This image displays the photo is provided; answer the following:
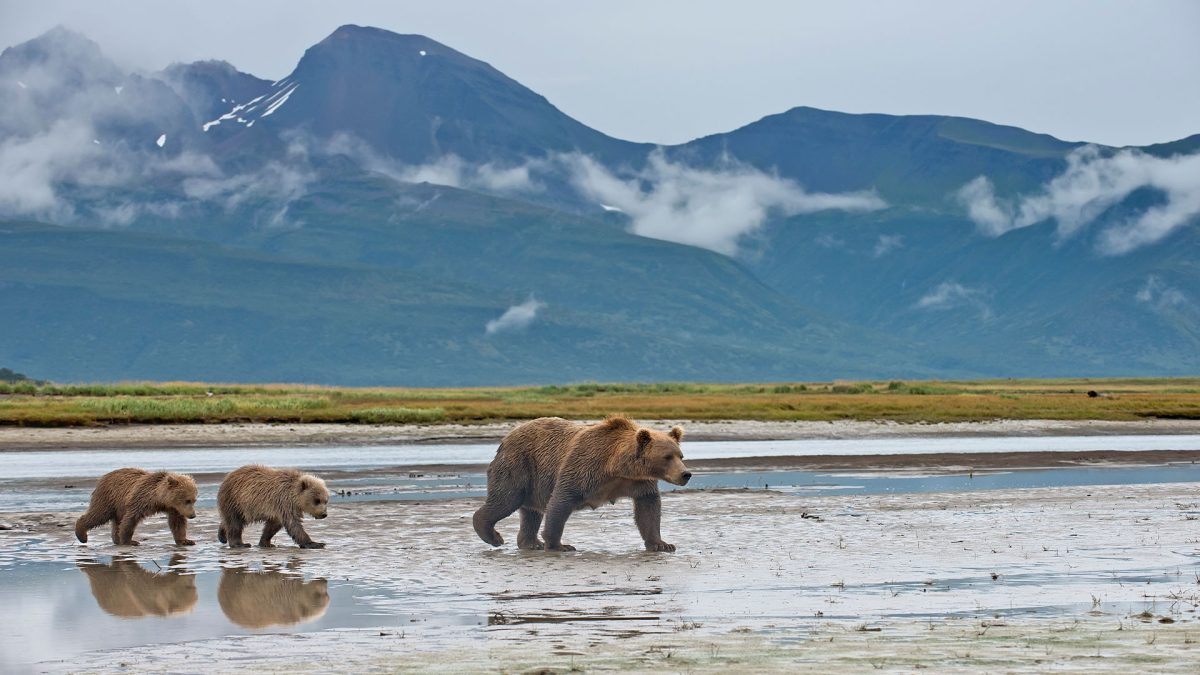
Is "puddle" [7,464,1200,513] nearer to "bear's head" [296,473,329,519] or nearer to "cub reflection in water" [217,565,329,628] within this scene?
"bear's head" [296,473,329,519]

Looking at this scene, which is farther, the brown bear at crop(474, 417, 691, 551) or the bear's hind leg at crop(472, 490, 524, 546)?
the bear's hind leg at crop(472, 490, 524, 546)

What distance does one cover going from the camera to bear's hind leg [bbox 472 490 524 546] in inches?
760

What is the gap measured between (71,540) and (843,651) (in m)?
12.2

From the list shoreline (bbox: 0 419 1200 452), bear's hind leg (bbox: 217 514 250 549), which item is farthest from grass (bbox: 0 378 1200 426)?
bear's hind leg (bbox: 217 514 250 549)

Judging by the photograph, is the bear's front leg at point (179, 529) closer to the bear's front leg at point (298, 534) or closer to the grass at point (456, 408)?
the bear's front leg at point (298, 534)

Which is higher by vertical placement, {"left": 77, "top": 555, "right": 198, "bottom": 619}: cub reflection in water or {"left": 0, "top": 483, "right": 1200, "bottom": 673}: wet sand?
{"left": 0, "top": 483, "right": 1200, "bottom": 673}: wet sand

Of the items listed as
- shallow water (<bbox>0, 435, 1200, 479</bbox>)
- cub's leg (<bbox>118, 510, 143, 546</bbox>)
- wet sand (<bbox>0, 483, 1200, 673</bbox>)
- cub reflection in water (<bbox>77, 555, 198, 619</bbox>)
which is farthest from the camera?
shallow water (<bbox>0, 435, 1200, 479</bbox>)

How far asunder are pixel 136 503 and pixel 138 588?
415 cm

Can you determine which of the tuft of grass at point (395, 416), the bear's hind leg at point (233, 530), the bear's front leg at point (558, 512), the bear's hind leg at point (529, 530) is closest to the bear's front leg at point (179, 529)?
the bear's hind leg at point (233, 530)

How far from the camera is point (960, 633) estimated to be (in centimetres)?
1224

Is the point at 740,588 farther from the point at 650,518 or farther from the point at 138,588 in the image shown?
the point at 138,588

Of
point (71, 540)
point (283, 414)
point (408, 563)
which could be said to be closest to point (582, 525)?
point (408, 563)

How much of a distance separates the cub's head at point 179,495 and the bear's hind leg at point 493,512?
3.38 meters

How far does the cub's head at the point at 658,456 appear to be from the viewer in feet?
58.9
